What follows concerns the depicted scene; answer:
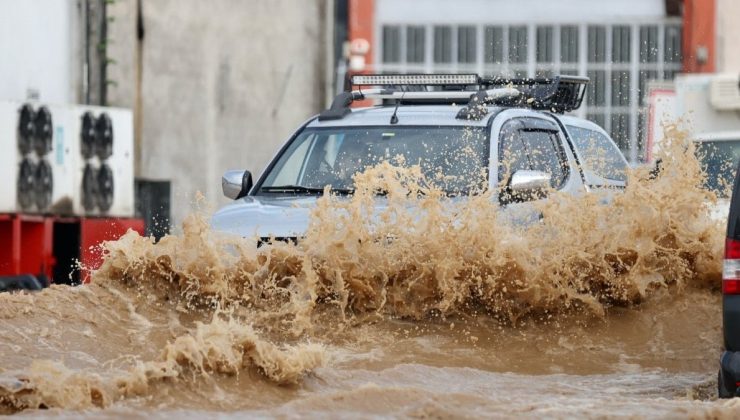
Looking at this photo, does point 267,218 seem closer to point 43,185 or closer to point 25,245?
point 25,245

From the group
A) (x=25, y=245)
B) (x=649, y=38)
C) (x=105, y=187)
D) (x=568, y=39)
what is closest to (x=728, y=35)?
(x=649, y=38)

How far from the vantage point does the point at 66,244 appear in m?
18.0

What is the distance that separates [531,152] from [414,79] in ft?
3.26

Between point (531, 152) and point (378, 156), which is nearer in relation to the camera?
point (378, 156)

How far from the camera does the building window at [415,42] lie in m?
30.0

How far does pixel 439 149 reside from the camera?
1135 centimetres

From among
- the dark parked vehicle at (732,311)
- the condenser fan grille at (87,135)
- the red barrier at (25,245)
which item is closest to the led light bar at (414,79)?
the dark parked vehicle at (732,311)

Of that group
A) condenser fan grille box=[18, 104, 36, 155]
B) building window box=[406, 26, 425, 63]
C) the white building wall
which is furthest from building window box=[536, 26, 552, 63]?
condenser fan grille box=[18, 104, 36, 155]

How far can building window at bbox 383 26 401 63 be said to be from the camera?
29.9 meters

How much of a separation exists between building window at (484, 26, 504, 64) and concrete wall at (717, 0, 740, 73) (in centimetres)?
349

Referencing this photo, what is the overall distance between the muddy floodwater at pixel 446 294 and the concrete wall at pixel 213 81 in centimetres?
1358

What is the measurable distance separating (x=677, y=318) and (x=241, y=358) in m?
3.53

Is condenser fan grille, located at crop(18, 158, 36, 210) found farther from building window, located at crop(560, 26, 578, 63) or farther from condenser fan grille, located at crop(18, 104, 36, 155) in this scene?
building window, located at crop(560, 26, 578, 63)

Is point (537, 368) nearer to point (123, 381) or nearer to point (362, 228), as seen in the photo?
point (362, 228)
